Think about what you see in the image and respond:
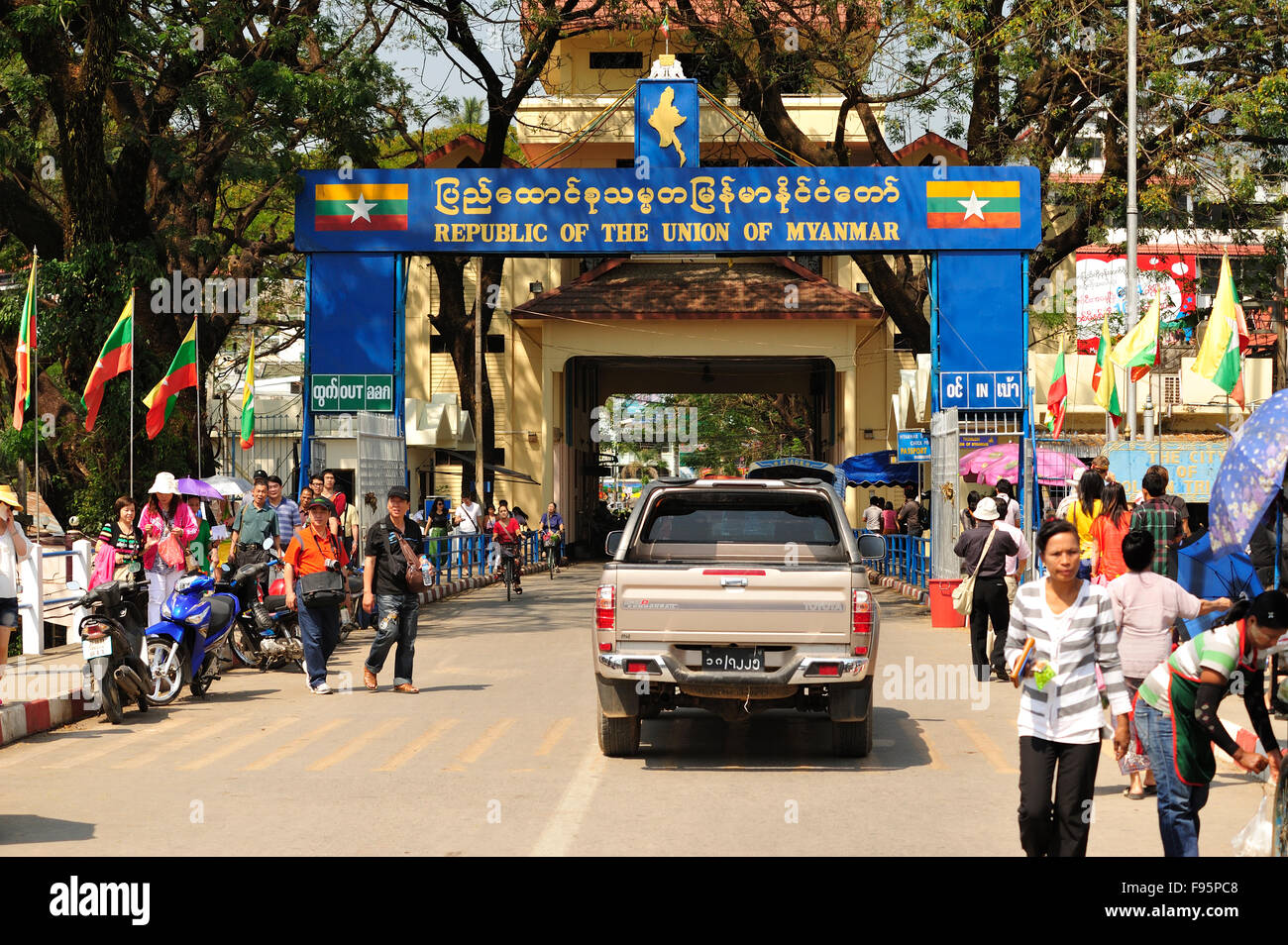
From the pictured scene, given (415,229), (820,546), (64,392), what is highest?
(415,229)

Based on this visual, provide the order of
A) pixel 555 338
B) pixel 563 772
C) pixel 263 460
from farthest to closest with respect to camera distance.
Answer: pixel 263 460, pixel 555 338, pixel 563 772

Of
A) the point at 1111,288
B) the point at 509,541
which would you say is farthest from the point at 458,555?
the point at 1111,288

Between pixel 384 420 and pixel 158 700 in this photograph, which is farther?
pixel 384 420

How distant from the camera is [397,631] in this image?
42.6 feet

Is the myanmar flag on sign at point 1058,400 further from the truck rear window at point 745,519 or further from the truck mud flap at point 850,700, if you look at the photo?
the truck mud flap at point 850,700

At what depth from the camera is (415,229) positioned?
21875 millimetres

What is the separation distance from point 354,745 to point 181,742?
4.37 feet

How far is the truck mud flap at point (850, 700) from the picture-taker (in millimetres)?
9430

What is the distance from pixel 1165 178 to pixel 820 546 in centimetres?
1803

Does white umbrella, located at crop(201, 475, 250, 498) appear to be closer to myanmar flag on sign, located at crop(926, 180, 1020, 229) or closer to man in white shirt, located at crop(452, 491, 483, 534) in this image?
man in white shirt, located at crop(452, 491, 483, 534)

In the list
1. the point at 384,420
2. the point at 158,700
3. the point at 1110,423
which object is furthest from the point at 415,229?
the point at 1110,423

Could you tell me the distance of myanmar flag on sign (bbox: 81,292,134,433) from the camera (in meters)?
19.4

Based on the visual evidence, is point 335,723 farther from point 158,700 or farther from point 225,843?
point 225,843

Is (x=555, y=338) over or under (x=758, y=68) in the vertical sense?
under
